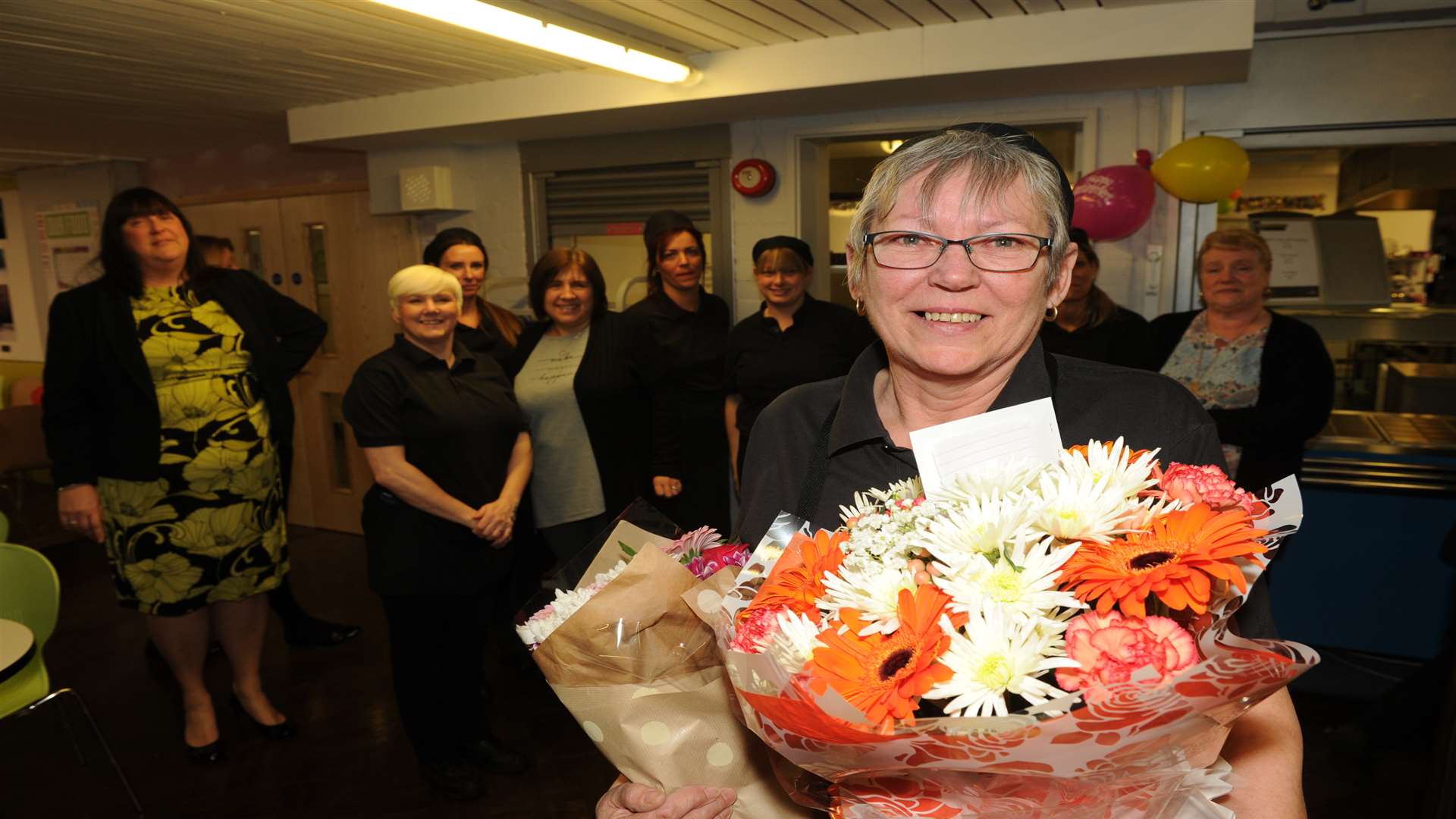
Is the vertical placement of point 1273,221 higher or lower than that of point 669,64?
lower

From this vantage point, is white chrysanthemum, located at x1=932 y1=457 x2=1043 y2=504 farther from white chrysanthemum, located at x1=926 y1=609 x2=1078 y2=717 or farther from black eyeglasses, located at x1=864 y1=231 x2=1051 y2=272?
black eyeglasses, located at x1=864 y1=231 x2=1051 y2=272

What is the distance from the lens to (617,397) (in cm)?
356

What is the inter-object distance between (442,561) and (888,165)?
85.6 inches

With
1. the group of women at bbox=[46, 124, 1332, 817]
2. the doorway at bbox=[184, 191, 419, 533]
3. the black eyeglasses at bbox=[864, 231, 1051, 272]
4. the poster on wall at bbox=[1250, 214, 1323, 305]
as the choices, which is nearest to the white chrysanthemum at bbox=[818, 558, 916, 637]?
the black eyeglasses at bbox=[864, 231, 1051, 272]

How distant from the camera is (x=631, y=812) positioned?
3.57 ft

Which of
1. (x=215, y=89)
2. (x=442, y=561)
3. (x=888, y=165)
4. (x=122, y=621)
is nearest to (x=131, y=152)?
(x=215, y=89)

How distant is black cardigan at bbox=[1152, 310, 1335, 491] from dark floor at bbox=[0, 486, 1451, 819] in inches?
36.0

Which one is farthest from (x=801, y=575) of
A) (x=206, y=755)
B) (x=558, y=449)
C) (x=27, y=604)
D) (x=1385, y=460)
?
(x=1385, y=460)

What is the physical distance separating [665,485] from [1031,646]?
3.11 m

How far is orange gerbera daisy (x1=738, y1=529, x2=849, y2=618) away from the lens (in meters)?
0.87

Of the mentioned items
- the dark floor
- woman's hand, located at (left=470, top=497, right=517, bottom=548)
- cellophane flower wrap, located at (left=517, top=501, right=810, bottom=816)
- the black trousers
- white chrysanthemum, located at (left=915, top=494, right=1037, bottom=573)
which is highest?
white chrysanthemum, located at (left=915, top=494, right=1037, bottom=573)

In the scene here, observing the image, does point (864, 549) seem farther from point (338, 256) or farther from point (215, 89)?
point (338, 256)

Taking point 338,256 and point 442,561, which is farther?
point 338,256

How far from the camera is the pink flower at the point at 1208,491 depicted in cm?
79
